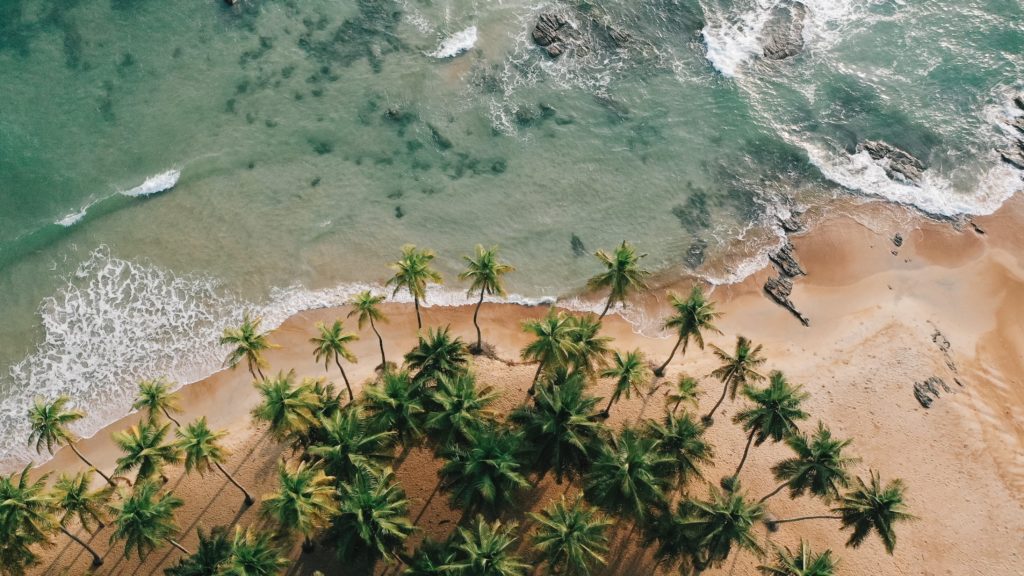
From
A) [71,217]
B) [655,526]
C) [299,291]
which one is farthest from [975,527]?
[71,217]

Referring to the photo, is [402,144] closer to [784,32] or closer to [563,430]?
[563,430]

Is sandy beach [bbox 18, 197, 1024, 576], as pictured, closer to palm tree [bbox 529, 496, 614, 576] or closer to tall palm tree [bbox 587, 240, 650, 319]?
palm tree [bbox 529, 496, 614, 576]

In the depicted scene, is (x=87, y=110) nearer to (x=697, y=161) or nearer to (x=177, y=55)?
(x=177, y=55)

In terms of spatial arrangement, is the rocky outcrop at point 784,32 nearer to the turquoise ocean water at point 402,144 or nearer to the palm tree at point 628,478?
the turquoise ocean water at point 402,144

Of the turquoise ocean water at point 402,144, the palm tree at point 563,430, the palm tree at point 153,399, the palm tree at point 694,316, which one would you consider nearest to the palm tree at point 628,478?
the palm tree at point 563,430

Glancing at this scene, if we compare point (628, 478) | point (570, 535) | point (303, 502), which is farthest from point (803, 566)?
point (303, 502)

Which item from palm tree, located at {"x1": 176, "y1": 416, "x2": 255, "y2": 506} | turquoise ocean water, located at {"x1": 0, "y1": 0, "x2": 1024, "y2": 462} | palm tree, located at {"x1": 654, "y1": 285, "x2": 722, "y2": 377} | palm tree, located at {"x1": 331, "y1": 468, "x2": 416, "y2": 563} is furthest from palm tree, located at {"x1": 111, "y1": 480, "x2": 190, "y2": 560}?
palm tree, located at {"x1": 654, "y1": 285, "x2": 722, "y2": 377}
